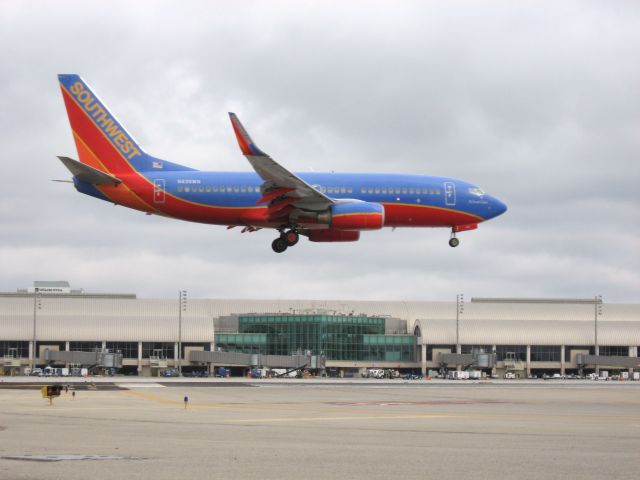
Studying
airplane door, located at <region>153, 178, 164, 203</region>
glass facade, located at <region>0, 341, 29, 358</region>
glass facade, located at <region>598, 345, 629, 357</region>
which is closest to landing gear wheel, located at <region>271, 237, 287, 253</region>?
airplane door, located at <region>153, 178, 164, 203</region>

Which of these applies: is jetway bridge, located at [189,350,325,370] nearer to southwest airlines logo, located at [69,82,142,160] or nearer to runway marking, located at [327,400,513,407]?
southwest airlines logo, located at [69,82,142,160]

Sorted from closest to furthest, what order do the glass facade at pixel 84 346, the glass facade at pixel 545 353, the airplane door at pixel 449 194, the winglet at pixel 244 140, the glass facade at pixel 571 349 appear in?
the winglet at pixel 244 140
the airplane door at pixel 449 194
the glass facade at pixel 84 346
the glass facade at pixel 545 353
the glass facade at pixel 571 349

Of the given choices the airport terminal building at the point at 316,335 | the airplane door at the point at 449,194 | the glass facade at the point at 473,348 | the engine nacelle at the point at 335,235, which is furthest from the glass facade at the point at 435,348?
the engine nacelle at the point at 335,235

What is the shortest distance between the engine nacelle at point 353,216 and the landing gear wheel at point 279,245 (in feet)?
11.7

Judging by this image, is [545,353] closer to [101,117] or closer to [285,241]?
[285,241]

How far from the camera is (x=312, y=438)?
121ft

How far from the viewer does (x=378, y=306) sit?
18600 cm

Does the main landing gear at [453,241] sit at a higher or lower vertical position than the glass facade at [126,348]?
higher

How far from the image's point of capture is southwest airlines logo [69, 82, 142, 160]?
77.1 meters

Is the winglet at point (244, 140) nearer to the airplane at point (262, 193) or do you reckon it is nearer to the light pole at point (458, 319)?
the airplane at point (262, 193)

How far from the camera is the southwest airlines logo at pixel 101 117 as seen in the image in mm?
77062

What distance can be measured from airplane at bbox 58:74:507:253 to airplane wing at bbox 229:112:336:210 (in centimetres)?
7

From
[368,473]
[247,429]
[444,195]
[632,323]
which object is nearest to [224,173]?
[444,195]

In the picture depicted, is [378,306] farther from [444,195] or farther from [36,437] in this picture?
[36,437]
